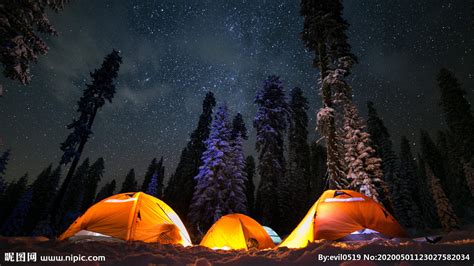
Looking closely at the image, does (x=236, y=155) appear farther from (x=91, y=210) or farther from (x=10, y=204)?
(x=10, y=204)

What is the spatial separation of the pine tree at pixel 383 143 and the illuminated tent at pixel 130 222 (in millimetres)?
29294

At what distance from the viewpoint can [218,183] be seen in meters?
21.3

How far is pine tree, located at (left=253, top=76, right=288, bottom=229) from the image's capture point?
2244cm

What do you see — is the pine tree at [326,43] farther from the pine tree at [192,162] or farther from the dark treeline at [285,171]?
the pine tree at [192,162]

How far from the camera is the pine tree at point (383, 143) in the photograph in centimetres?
3122

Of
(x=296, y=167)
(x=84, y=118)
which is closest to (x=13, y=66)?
(x=84, y=118)

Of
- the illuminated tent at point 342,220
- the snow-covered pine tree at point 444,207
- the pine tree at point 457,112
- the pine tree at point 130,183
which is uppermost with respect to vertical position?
the pine tree at point 457,112

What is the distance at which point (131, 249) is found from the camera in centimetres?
536

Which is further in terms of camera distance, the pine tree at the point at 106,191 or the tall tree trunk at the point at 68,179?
the pine tree at the point at 106,191

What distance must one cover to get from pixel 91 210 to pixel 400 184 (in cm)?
3515

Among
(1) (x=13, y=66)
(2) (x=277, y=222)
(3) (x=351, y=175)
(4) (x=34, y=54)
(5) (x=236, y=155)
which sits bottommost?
(2) (x=277, y=222)

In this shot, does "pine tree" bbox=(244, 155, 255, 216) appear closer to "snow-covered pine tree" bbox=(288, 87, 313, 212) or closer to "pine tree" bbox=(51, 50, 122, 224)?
"snow-covered pine tree" bbox=(288, 87, 313, 212)

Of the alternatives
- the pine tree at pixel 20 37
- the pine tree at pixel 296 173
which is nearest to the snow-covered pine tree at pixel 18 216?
the pine tree at pixel 20 37

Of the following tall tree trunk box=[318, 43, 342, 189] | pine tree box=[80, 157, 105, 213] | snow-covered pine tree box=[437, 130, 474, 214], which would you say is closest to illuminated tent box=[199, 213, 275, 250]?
tall tree trunk box=[318, 43, 342, 189]
